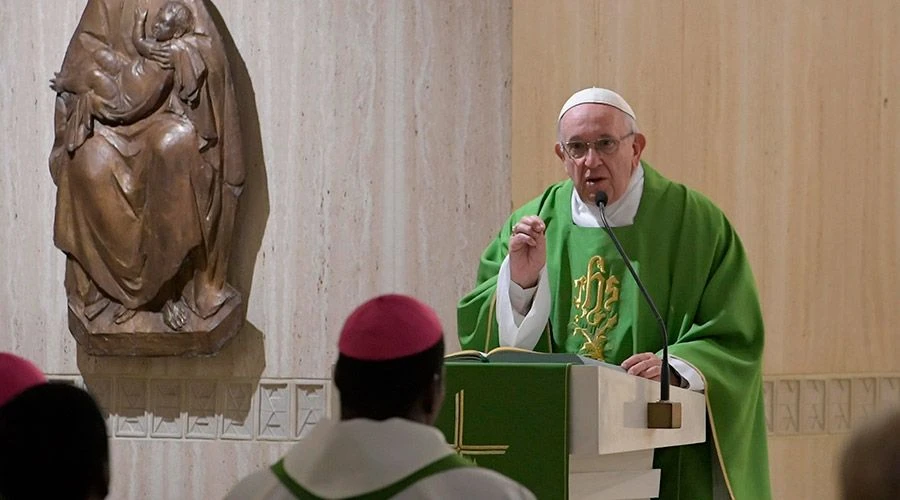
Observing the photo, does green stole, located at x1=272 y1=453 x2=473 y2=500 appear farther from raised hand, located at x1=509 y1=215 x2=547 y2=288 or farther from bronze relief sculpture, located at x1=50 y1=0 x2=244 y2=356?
bronze relief sculpture, located at x1=50 y1=0 x2=244 y2=356

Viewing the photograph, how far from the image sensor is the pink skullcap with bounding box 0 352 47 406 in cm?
283

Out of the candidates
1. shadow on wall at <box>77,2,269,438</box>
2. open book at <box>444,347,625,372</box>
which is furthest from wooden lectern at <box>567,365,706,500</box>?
shadow on wall at <box>77,2,269,438</box>

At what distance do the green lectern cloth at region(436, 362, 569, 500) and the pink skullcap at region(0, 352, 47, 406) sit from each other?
4.05 feet

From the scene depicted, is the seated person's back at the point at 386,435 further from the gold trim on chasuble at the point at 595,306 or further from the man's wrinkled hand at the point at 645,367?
the gold trim on chasuble at the point at 595,306

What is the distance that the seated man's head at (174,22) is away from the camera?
7.09 meters

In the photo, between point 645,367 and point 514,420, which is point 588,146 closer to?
point 645,367

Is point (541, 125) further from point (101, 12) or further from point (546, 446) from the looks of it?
point (546, 446)

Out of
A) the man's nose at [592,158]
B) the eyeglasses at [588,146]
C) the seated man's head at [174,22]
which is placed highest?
the seated man's head at [174,22]

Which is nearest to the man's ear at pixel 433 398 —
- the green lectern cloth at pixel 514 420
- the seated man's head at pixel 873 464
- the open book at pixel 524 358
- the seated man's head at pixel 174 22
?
the seated man's head at pixel 873 464

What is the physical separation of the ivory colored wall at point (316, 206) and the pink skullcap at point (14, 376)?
157 inches

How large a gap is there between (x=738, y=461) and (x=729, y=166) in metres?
2.55

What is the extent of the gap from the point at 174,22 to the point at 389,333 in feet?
16.1

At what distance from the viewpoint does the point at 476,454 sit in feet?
12.2

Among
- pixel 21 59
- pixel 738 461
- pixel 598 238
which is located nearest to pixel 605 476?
pixel 738 461
